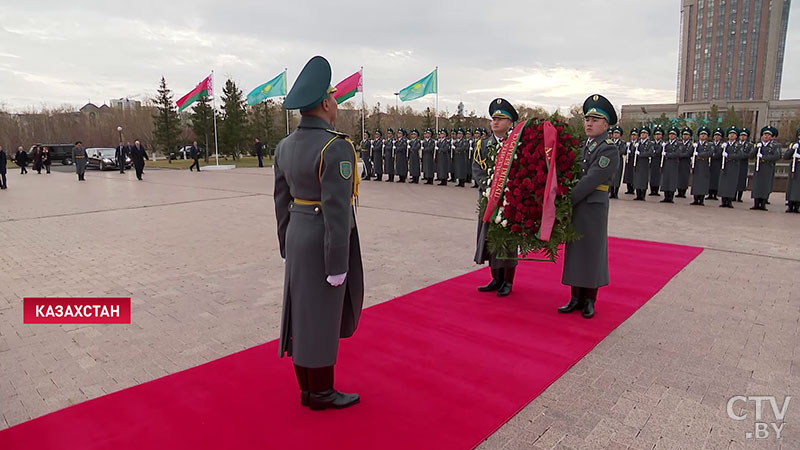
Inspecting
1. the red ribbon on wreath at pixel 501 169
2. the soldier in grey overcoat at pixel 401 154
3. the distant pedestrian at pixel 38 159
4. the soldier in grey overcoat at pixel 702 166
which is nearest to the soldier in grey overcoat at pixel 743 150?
the soldier in grey overcoat at pixel 702 166

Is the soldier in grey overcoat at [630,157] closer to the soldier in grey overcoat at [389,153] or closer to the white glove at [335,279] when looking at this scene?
the soldier in grey overcoat at [389,153]

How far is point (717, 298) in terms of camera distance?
16.6ft

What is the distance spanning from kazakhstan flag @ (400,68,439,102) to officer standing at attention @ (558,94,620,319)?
1620 cm

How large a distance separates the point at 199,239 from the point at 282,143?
5.93 meters

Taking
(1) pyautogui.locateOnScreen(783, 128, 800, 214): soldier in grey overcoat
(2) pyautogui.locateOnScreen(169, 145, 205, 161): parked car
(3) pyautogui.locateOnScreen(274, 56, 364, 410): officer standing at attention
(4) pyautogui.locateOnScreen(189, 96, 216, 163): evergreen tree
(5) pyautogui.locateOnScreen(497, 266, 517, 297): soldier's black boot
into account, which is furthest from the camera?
(2) pyautogui.locateOnScreen(169, 145, 205, 161): parked car

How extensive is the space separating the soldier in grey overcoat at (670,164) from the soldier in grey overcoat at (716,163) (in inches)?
30.3

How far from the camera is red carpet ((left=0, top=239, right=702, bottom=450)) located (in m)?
2.65

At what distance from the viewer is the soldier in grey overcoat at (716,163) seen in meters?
12.1

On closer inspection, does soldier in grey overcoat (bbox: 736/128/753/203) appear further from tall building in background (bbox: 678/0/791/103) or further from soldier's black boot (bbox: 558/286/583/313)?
tall building in background (bbox: 678/0/791/103)

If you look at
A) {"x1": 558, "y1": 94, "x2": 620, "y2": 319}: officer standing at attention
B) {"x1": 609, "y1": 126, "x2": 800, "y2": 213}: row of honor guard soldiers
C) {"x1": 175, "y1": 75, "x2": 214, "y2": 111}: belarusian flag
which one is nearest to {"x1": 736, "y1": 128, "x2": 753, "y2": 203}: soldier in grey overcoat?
{"x1": 609, "y1": 126, "x2": 800, "y2": 213}: row of honor guard soldiers

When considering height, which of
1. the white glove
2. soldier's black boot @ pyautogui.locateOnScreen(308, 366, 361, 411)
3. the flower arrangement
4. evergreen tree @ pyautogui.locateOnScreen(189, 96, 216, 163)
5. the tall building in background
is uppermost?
the tall building in background

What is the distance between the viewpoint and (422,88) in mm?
20500

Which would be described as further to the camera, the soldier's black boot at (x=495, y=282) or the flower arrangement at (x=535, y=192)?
the soldier's black boot at (x=495, y=282)

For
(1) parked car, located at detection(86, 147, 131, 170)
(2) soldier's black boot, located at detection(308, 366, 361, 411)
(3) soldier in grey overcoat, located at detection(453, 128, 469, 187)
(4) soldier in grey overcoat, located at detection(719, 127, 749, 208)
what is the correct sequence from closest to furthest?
(2) soldier's black boot, located at detection(308, 366, 361, 411) → (4) soldier in grey overcoat, located at detection(719, 127, 749, 208) → (3) soldier in grey overcoat, located at detection(453, 128, 469, 187) → (1) parked car, located at detection(86, 147, 131, 170)
